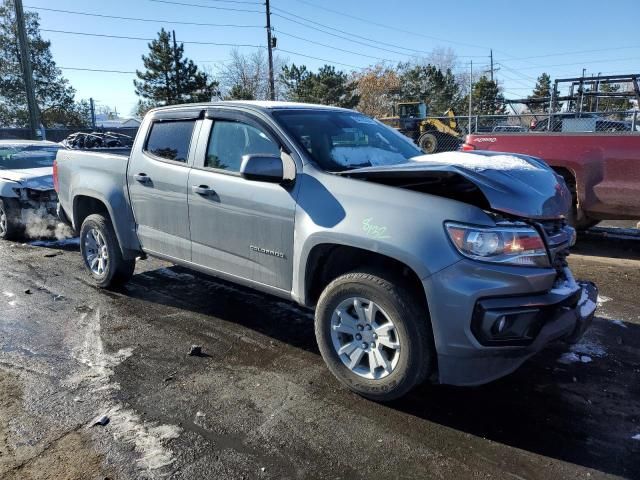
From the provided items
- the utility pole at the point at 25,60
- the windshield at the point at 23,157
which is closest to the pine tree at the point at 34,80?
the utility pole at the point at 25,60

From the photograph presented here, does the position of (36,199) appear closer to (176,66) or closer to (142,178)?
(142,178)

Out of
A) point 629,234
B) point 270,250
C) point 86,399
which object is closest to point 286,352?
point 270,250

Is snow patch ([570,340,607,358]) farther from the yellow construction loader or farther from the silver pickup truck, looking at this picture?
the yellow construction loader

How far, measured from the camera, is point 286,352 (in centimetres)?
423

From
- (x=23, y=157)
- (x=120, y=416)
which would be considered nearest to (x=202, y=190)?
(x=120, y=416)

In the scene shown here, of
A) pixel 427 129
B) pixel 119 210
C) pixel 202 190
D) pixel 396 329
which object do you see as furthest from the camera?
pixel 427 129

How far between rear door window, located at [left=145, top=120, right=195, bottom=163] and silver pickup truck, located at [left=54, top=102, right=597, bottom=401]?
0.01 metres

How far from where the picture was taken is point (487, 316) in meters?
2.94

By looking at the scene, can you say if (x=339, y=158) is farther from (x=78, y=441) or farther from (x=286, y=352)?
(x=78, y=441)

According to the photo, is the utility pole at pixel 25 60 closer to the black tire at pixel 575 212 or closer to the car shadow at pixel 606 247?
the black tire at pixel 575 212

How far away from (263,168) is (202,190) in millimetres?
866

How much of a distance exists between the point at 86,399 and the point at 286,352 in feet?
4.85

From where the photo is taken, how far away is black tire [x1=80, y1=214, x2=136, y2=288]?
5.51 meters

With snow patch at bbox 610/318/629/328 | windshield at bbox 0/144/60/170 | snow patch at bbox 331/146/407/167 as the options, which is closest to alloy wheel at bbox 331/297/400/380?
snow patch at bbox 331/146/407/167
